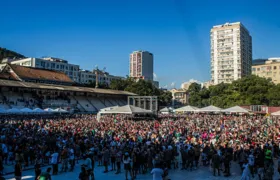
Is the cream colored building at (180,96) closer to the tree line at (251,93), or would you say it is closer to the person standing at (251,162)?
the tree line at (251,93)

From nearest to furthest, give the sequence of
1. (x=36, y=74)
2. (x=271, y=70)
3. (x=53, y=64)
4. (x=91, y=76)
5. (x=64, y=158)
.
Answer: (x=64, y=158)
(x=36, y=74)
(x=271, y=70)
(x=53, y=64)
(x=91, y=76)

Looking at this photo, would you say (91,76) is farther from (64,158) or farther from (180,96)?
(64,158)

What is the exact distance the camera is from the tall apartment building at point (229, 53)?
10800 centimetres

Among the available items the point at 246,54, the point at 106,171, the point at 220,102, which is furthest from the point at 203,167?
→ the point at 246,54

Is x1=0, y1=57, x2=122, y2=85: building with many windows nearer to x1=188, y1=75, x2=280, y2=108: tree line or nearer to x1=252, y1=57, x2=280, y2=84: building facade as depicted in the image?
x1=188, y1=75, x2=280, y2=108: tree line

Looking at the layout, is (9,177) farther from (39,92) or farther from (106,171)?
(39,92)

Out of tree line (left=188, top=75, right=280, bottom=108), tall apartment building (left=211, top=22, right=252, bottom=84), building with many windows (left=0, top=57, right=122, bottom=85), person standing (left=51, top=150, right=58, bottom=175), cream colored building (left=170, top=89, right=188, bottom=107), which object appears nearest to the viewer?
person standing (left=51, top=150, right=58, bottom=175)

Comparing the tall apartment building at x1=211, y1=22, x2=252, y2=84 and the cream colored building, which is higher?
the tall apartment building at x1=211, y1=22, x2=252, y2=84

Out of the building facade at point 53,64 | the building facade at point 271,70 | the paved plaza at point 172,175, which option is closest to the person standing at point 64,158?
the paved plaza at point 172,175

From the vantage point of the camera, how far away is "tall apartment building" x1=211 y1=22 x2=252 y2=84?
354ft

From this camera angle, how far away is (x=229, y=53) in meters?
110

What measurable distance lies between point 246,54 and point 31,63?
295 ft

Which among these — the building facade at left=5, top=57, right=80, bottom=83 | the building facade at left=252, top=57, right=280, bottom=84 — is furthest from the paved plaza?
the building facade at left=5, top=57, right=80, bottom=83

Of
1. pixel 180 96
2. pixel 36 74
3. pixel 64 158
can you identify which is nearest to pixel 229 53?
pixel 180 96
